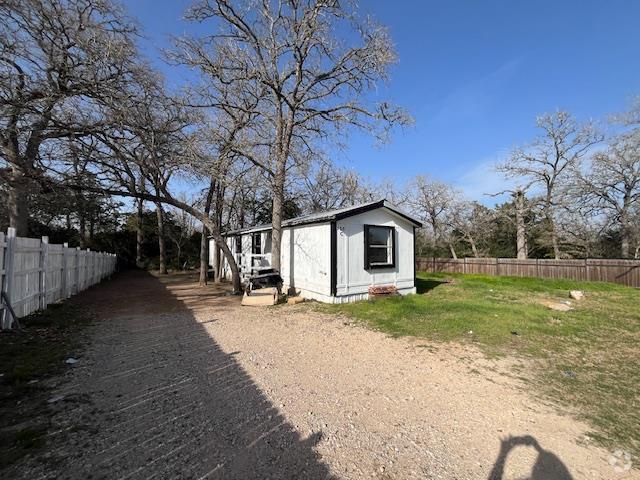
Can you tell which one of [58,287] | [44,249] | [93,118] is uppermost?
[93,118]

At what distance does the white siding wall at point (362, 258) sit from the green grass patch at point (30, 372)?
6.39 metres

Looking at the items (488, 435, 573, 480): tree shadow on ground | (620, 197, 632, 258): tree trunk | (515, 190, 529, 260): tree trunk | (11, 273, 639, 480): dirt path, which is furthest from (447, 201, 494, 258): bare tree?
(488, 435, 573, 480): tree shadow on ground

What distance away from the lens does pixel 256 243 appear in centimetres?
1462

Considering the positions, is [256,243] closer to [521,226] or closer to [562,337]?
[562,337]

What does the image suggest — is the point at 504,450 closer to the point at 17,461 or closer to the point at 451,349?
the point at 451,349

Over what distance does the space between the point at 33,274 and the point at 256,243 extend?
8.43 meters

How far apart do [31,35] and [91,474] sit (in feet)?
30.5

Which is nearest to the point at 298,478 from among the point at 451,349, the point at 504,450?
the point at 504,450

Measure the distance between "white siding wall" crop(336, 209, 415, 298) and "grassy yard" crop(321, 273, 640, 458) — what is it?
0.79 m

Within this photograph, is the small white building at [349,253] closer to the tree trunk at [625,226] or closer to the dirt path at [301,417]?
the dirt path at [301,417]

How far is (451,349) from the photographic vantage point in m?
5.29

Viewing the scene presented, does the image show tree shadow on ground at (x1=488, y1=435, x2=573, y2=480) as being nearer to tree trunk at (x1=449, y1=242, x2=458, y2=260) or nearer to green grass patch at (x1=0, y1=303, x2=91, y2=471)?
green grass patch at (x1=0, y1=303, x2=91, y2=471)

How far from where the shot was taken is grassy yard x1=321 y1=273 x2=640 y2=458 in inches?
135

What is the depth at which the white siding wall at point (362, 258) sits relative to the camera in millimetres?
9509
